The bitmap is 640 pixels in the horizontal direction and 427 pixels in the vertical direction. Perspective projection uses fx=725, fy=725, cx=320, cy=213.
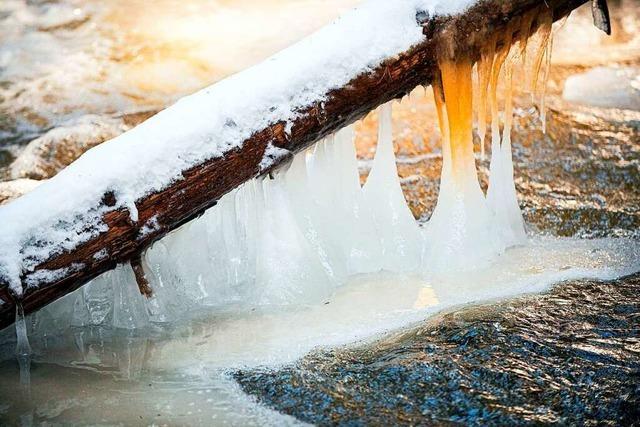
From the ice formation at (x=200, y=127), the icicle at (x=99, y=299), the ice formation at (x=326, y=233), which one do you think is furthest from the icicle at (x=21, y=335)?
the icicle at (x=99, y=299)

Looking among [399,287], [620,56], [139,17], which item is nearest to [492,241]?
[399,287]

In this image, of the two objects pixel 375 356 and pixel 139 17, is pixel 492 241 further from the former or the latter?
pixel 139 17

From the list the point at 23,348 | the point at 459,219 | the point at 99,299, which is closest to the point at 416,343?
the point at 459,219

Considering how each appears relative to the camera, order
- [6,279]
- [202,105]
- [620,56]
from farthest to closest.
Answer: [620,56] → [202,105] → [6,279]

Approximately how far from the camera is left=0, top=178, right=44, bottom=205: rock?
5.09 metres

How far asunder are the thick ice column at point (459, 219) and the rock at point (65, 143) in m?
3.11

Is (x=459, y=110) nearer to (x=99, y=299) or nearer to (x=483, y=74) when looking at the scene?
(x=483, y=74)

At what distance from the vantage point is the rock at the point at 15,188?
200 inches

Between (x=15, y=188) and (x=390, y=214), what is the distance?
111 inches

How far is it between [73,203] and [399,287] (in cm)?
174

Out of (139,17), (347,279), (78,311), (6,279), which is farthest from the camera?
(139,17)

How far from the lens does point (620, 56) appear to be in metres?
7.41

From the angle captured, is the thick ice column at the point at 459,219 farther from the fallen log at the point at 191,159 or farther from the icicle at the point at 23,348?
the icicle at the point at 23,348

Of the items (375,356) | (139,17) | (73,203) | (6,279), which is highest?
(139,17)
